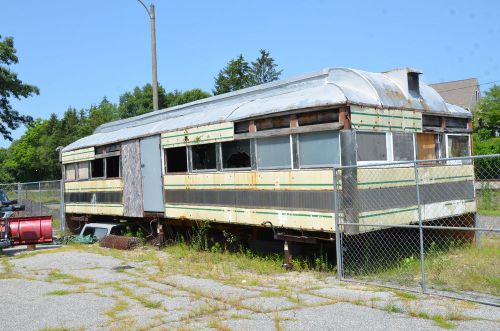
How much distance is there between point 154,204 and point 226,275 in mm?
4269

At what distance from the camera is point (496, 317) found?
5.65 metres

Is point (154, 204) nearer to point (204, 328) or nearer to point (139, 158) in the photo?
point (139, 158)

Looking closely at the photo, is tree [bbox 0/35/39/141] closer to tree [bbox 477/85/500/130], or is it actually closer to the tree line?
the tree line

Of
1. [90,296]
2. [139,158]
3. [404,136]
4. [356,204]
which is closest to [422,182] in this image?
[404,136]

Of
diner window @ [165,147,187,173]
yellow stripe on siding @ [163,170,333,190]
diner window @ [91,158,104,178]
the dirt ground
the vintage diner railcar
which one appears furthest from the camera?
diner window @ [91,158,104,178]

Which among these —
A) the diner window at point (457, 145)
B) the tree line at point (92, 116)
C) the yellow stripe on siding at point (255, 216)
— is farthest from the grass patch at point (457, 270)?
the tree line at point (92, 116)

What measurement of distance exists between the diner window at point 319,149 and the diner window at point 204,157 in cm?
258

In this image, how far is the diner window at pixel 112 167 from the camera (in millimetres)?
14586

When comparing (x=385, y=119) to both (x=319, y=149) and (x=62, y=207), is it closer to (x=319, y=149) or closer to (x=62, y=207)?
(x=319, y=149)

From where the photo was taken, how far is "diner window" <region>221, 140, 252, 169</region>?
9711 mm

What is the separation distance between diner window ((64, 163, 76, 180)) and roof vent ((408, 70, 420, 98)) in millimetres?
11682

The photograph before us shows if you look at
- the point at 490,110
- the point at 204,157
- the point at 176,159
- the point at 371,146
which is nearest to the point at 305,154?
the point at 371,146

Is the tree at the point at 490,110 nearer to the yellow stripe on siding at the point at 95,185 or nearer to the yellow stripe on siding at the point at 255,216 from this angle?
the yellow stripe on siding at the point at 95,185

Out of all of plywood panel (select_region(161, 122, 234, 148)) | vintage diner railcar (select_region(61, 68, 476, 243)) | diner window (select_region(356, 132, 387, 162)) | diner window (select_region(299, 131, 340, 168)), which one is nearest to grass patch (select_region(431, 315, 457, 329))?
vintage diner railcar (select_region(61, 68, 476, 243))
